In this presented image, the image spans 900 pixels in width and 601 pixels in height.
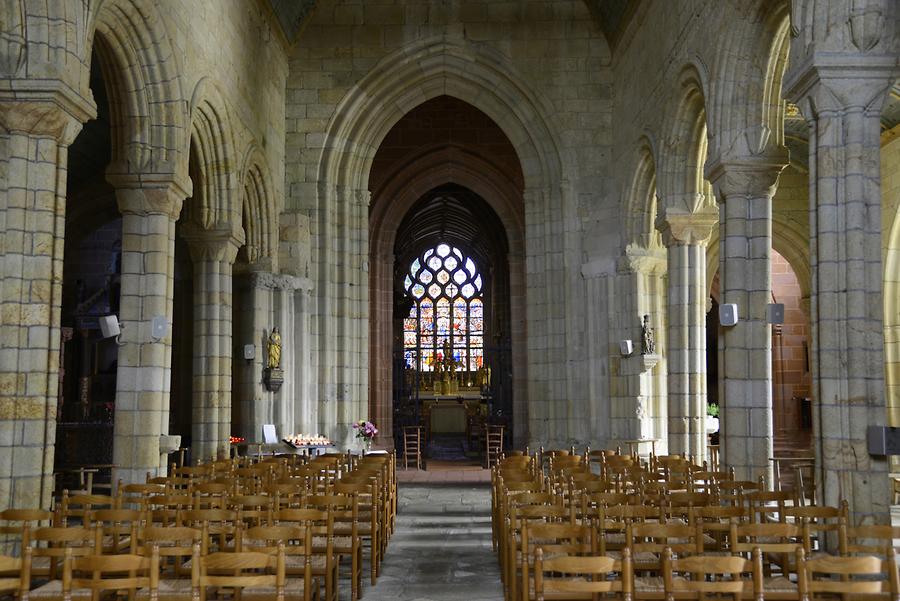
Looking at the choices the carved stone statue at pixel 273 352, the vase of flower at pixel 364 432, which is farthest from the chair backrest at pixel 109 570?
the vase of flower at pixel 364 432

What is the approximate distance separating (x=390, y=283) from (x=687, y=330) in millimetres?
14002

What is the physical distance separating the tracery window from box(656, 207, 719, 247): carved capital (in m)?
24.9

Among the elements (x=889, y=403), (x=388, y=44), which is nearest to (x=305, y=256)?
(x=388, y=44)

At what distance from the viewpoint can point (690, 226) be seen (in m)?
15.1

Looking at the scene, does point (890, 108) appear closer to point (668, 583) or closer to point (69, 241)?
point (668, 583)

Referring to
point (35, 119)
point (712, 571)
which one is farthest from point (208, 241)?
point (712, 571)

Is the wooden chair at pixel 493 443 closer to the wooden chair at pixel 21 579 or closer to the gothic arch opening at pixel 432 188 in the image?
the gothic arch opening at pixel 432 188

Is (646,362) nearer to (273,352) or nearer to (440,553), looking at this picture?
(273,352)

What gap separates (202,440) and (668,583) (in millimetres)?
11564

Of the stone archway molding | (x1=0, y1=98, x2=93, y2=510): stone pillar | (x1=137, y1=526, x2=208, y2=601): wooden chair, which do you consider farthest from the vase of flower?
(x1=137, y1=526, x2=208, y2=601): wooden chair

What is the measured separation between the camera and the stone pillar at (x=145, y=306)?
1207cm

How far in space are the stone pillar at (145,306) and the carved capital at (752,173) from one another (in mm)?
6946

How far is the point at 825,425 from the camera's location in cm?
862

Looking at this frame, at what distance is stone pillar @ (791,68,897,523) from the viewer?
27.6ft
